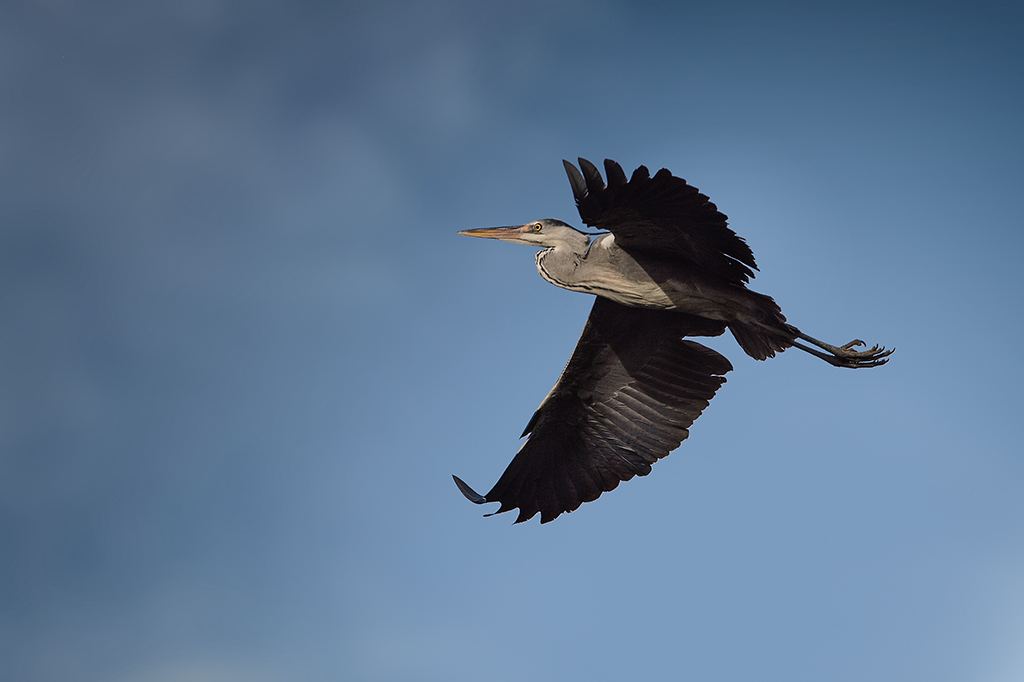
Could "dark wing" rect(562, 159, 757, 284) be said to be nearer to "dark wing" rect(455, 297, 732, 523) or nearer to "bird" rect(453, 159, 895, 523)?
"bird" rect(453, 159, 895, 523)

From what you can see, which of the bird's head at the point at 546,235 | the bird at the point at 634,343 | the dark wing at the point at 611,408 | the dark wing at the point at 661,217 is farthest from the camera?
the dark wing at the point at 611,408

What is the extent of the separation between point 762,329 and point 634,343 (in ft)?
5.00

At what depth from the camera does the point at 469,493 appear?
335 inches

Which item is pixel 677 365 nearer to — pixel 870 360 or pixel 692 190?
pixel 870 360

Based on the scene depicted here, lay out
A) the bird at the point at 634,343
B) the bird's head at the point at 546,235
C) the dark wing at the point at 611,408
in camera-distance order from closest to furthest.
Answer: the bird at the point at 634,343 < the bird's head at the point at 546,235 < the dark wing at the point at 611,408

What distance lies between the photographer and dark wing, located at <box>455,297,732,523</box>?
905 cm

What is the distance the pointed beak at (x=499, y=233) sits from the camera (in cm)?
826

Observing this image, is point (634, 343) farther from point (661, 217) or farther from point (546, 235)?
point (661, 217)

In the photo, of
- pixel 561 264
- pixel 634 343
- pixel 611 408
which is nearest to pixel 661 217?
pixel 561 264

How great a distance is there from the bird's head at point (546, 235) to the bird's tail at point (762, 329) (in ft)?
5.45

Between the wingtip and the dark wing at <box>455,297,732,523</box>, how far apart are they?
54 cm

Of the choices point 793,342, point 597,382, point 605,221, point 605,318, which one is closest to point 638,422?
point 597,382

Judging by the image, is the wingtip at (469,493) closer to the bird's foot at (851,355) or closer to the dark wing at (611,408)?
the dark wing at (611,408)

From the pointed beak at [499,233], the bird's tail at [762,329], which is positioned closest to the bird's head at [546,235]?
the pointed beak at [499,233]
